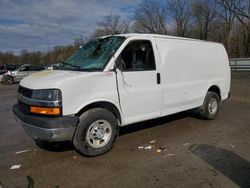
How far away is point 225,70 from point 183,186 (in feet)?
16.0

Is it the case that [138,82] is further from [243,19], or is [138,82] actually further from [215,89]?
[243,19]

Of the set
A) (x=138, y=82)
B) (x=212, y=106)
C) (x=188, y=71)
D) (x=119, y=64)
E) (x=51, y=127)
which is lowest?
(x=212, y=106)

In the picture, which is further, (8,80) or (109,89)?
(8,80)

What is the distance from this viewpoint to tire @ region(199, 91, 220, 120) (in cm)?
686

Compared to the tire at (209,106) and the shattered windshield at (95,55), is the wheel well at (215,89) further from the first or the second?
the shattered windshield at (95,55)

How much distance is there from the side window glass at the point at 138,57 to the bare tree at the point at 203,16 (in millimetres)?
43414

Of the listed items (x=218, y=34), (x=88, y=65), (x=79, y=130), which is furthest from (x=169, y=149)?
(x=218, y=34)

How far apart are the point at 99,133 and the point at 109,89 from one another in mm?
825

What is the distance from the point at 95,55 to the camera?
5125 mm

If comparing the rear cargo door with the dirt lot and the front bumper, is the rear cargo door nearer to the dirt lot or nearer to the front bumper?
the dirt lot

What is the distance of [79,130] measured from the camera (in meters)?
4.37

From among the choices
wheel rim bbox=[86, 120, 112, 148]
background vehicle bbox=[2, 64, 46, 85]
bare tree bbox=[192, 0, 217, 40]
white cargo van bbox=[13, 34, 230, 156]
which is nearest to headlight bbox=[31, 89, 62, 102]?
white cargo van bbox=[13, 34, 230, 156]

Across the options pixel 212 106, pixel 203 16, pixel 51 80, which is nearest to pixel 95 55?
pixel 51 80

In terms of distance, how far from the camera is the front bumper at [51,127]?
4.09 m
